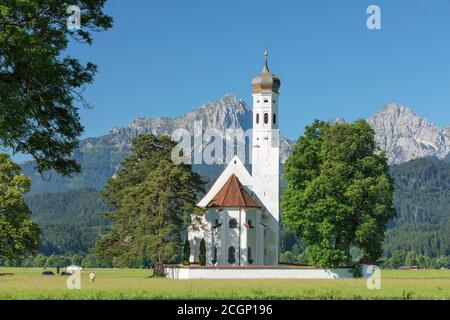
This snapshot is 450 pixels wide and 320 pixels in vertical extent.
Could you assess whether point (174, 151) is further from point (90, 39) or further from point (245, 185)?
point (90, 39)

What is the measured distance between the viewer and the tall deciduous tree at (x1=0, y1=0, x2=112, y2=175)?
24578 mm

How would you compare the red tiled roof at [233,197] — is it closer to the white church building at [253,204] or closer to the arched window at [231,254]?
the white church building at [253,204]

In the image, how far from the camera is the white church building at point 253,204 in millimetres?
73000

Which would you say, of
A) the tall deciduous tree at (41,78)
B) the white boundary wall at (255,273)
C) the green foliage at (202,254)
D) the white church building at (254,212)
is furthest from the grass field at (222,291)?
the green foliage at (202,254)

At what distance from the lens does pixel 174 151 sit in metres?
65.0

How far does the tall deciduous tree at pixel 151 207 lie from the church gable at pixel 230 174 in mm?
11768

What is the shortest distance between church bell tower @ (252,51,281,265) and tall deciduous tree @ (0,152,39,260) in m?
30.4

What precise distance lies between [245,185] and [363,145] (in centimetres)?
2030

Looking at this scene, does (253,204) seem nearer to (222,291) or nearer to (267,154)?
(267,154)

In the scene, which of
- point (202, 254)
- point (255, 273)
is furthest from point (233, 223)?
point (255, 273)

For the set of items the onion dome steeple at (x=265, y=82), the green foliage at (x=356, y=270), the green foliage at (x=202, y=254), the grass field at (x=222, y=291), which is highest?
the onion dome steeple at (x=265, y=82)

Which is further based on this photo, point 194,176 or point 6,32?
point 194,176
